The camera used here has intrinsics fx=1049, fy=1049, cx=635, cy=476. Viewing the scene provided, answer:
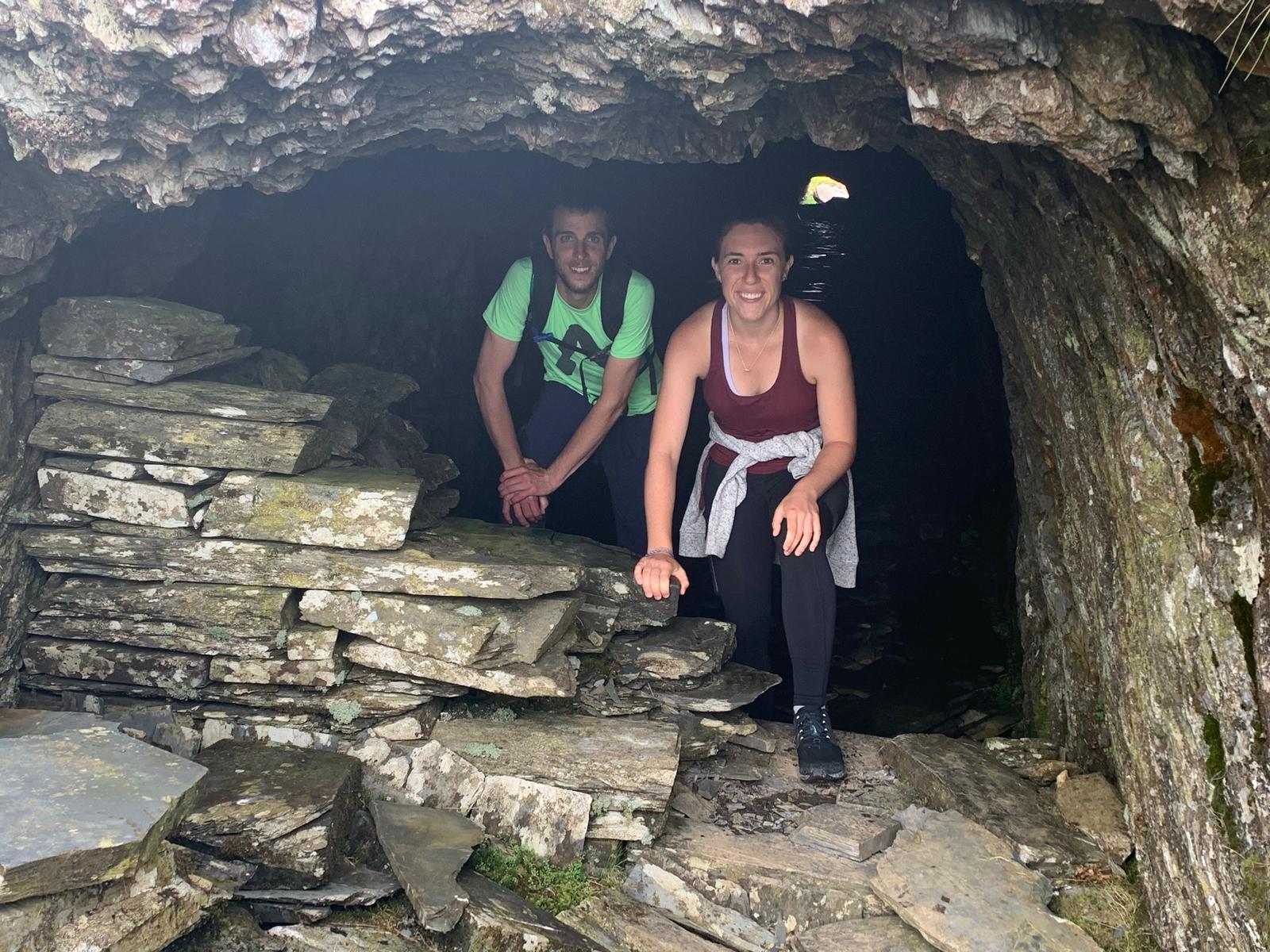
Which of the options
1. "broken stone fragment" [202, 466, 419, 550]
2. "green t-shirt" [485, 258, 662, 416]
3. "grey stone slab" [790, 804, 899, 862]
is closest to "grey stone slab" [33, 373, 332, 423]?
"broken stone fragment" [202, 466, 419, 550]

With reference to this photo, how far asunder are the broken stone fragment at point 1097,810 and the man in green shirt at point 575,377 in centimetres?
268

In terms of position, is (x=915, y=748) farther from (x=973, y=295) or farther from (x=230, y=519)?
(x=973, y=295)

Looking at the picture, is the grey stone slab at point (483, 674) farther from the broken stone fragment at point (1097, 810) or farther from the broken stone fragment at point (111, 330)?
the broken stone fragment at point (1097, 810)

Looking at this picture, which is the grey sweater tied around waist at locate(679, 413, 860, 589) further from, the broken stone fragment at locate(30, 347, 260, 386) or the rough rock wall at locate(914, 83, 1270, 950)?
the broken stone fragment at locate(30, 347, 260, 386)

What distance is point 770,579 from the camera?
16.9ft

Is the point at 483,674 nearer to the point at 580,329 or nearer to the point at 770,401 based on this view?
the point at 770,401

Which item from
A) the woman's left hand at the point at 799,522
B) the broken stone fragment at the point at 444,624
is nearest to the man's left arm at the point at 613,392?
the broken stone fragment at the point at 444,624

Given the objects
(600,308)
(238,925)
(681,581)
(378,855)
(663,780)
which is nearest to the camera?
(238,925)

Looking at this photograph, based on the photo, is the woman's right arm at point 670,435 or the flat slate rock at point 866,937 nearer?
the flat slate rock at point 866,937

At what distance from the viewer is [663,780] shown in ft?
14.3

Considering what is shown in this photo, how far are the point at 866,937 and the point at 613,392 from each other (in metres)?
3.14

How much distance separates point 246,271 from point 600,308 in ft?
9.52

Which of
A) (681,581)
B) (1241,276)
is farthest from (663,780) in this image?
(1241,276)

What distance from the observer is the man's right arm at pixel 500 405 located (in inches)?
239
